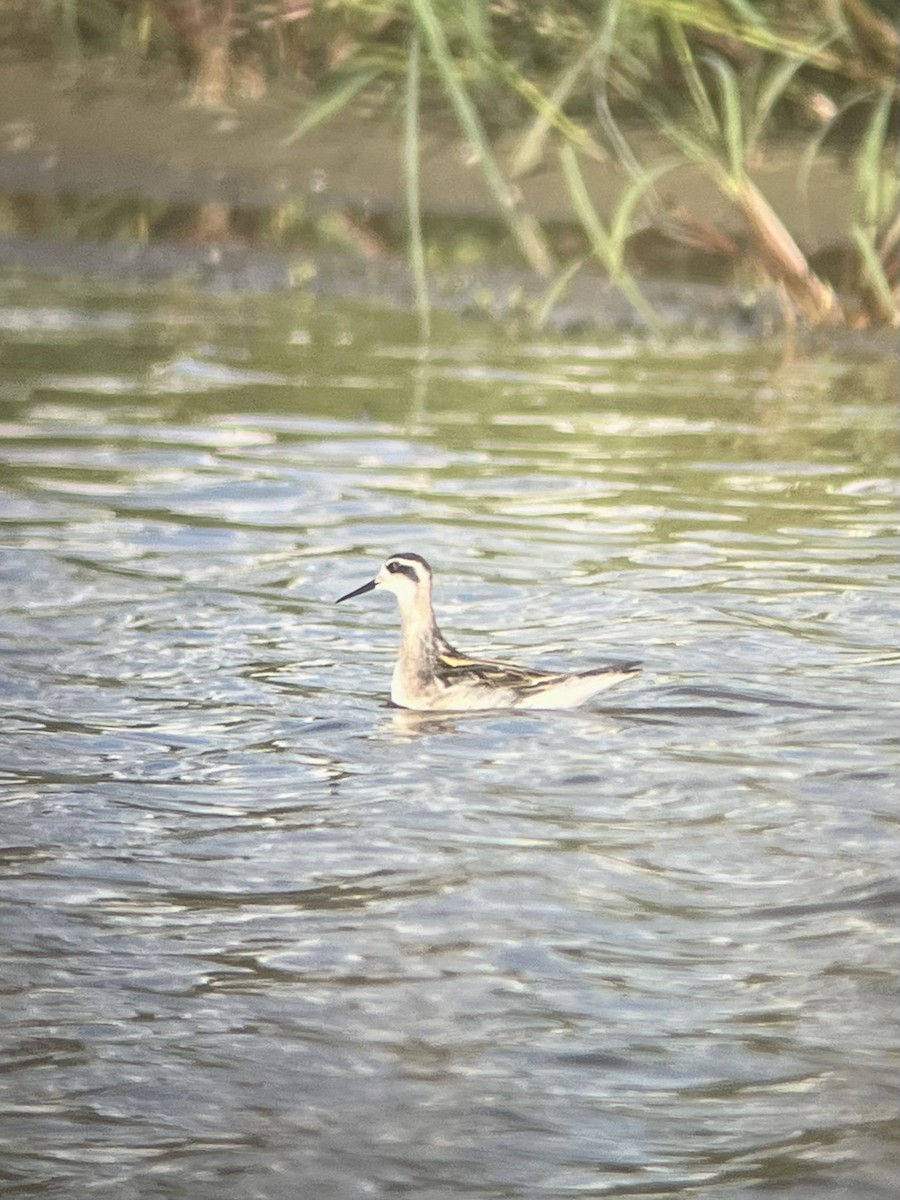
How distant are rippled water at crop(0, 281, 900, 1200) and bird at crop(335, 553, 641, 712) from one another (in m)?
0.07

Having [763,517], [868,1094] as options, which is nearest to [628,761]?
[868,1094]

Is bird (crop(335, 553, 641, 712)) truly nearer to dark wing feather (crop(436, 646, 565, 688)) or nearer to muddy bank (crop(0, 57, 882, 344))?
dark wing feather (crop(436, 646, 565, 688))

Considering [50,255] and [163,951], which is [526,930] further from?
[50,255]

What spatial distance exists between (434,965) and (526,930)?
0.26 metres

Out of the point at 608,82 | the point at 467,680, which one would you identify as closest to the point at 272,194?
the point at 608,82

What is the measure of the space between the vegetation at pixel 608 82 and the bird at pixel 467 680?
5.62ft

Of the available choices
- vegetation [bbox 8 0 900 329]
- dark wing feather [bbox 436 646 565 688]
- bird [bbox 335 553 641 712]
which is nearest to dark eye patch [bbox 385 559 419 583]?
bird [bbox 335 553 641 712]

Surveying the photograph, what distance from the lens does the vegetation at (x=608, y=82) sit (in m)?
9.59

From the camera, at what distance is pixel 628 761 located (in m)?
6.35

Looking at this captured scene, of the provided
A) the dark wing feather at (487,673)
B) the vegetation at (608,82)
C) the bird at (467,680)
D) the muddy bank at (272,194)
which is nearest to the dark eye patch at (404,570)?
the bird at (467,680)

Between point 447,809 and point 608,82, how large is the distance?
288 inches

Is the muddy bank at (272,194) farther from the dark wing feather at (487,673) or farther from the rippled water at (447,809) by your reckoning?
the dark wing feather at (487,673)

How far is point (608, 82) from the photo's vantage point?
12539 mm

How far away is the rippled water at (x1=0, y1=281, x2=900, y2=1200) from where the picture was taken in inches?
159
